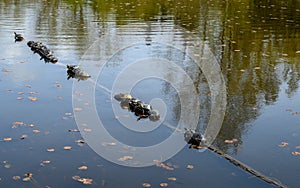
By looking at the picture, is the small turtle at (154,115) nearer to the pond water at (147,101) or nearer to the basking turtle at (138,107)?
the basking turtle at (138,107)

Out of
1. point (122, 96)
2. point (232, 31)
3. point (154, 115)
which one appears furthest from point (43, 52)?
point (232, 31)

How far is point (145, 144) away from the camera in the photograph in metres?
6.39

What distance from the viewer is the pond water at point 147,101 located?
5.57 meters

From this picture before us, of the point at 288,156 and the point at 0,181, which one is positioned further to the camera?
the point at 288,156

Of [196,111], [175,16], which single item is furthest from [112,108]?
[175,16]

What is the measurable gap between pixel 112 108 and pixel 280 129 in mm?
3083

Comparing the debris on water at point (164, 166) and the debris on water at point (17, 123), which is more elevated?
the debris on water at point (17, 123)

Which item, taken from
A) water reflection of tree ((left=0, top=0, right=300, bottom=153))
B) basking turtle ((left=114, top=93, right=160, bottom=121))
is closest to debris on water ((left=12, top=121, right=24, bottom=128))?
basking turtle ((left=114, top=93, right=160, bottom=121))

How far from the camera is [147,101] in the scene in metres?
8.28

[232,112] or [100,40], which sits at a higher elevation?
[100,40]

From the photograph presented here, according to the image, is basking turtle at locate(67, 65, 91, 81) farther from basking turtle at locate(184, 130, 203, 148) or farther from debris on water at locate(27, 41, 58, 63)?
basking turtle at locate(184, 130, 203, 148)

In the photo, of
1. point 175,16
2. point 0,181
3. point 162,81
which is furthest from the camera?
point 175,16

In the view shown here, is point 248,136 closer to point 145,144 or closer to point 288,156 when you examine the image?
point 288,156

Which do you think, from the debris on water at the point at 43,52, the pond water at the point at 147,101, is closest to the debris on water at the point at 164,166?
the pond water at the point at 147,101
